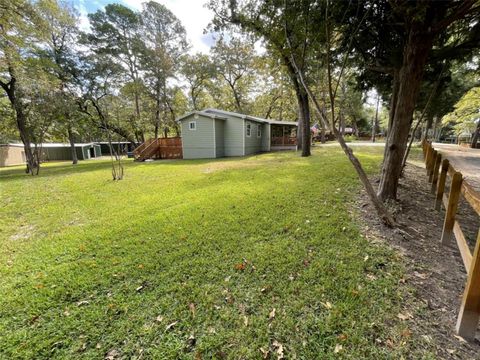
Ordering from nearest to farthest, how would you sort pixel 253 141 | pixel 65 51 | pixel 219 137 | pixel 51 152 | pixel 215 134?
1. pixel 215 134
2. pixel 219 137
3. pixel 65 51
4. pixel 253 141
5. pixel 51 152

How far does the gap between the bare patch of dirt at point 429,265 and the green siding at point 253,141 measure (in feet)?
42.5

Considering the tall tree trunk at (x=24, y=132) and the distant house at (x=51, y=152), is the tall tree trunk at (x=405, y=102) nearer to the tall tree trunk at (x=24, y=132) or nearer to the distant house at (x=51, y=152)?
the tall tree trunk at (x=24, y=132)

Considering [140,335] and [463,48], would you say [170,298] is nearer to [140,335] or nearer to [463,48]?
[140,335]

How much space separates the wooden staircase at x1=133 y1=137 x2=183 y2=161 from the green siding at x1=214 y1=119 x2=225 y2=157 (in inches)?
150

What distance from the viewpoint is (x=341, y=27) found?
5000mm

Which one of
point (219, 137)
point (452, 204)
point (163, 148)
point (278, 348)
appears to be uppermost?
point (219, 137)

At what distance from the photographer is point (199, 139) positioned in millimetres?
16812

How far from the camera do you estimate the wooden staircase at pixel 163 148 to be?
1816cm

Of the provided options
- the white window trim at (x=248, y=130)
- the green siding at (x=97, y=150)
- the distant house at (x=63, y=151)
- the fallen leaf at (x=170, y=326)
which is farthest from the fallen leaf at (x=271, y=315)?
the green siding at (x=97, y=150)

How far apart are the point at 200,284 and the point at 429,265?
3.22 m

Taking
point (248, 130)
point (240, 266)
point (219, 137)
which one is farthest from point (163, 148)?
point (240, 266)

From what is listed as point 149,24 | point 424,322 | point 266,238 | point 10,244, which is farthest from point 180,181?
point 149,24

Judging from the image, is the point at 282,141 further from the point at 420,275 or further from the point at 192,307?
the point at 192,307

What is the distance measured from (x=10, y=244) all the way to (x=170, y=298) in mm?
3686
